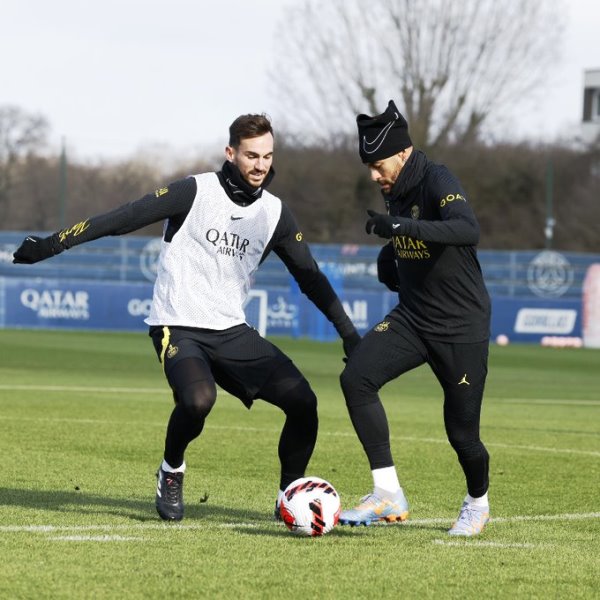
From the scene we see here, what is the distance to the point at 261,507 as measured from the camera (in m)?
8.61

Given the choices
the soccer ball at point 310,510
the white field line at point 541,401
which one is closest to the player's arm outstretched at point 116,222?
the soccer ball at point 310,510

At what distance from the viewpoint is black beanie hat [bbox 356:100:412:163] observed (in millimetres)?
7504

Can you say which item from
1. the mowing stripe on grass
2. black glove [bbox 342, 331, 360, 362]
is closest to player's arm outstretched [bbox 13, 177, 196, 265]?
black glove [bbox 342, 331, 360, 362]

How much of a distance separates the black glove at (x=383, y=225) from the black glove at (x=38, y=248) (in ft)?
5.41

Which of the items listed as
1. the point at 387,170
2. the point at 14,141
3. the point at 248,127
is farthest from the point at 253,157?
the point at 14,141

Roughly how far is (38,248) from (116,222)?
1.38ft

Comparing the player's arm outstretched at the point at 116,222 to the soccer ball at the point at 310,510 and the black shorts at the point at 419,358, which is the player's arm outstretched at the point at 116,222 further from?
the soccer ball at the point at 310,510

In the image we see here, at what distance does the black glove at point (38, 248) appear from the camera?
7578 mm

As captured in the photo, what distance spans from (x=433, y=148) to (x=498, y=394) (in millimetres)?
43761

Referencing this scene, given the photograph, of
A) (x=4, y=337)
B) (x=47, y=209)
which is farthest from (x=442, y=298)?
(x=47, y=209)

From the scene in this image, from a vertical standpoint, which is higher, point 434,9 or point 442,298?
point 434,9

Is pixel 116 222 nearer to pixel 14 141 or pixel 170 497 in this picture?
pixel 170 497

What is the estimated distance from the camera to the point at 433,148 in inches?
2485

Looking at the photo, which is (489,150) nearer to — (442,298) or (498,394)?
(498,394)
